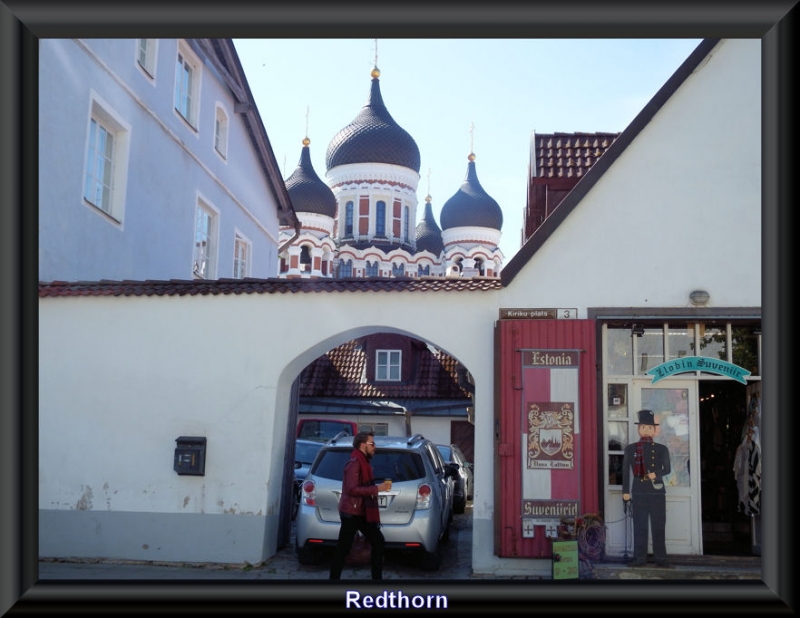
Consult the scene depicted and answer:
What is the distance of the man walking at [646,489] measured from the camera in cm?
1020

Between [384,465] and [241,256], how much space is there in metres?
12.6

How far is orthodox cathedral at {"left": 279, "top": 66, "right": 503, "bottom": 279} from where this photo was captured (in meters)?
58.9

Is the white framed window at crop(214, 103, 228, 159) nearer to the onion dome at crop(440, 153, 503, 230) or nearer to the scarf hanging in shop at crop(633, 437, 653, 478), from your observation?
the scarf hanging in shop at crop(633, 437, 653, 478)

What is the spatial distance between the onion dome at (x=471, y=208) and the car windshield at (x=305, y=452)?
48.4 meters

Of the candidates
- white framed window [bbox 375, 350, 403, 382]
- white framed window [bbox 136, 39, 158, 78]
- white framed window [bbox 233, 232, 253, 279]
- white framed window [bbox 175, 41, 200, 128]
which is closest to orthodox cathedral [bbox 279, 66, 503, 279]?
white framed window [bbox 375, 350, 403, 382]

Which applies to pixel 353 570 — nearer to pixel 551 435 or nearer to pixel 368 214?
pixel 551 435

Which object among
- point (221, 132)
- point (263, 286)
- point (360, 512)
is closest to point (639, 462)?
point (360, 512)

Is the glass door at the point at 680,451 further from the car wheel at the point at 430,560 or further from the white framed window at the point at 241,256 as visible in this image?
the white framed window at the point at 241,256

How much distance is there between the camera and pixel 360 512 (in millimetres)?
9125

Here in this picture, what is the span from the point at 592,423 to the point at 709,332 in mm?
1900

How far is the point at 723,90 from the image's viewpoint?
35.4 ft

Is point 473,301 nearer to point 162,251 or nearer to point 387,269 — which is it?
point 162,251

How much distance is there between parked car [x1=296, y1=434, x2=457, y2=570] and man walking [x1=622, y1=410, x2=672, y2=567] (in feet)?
7.29
